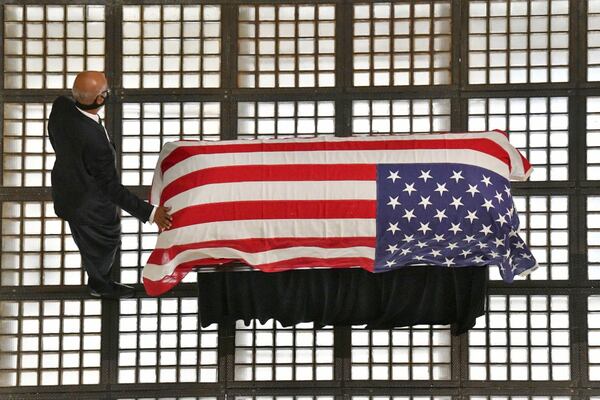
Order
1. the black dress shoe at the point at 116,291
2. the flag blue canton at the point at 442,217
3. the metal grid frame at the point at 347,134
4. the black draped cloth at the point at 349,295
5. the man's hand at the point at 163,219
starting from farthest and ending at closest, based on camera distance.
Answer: the metal grid frame at the point at 347,134
the black dress shoe at the point at 116,291
the black draped cloth at the point at 349,295
the man's hand at the point at 163,219
the flag blue canton at the point at 442,217

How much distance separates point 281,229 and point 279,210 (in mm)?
129

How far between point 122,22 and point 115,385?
2858 mm

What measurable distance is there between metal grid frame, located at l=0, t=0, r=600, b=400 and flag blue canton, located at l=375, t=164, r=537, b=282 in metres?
0.83

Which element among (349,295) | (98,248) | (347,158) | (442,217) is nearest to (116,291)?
(98,248)

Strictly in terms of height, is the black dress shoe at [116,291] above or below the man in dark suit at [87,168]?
below

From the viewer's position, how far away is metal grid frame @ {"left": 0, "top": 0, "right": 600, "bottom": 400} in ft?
18.6

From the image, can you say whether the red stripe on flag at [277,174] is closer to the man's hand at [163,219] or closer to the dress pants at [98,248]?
the man's hand at [163,219]

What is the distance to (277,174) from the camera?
5000mm

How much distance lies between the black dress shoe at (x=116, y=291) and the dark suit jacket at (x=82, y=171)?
2.07 feet

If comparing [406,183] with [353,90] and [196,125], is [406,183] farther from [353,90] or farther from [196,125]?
[196,125]

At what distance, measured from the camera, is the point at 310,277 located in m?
5.24

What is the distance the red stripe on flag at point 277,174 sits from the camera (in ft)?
16.3

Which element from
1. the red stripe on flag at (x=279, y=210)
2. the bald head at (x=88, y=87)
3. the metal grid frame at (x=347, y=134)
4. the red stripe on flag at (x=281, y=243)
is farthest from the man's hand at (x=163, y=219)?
the bald head at (x=88, y=87)

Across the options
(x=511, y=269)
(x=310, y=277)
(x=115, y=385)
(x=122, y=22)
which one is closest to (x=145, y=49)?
(x=122, y=22)
